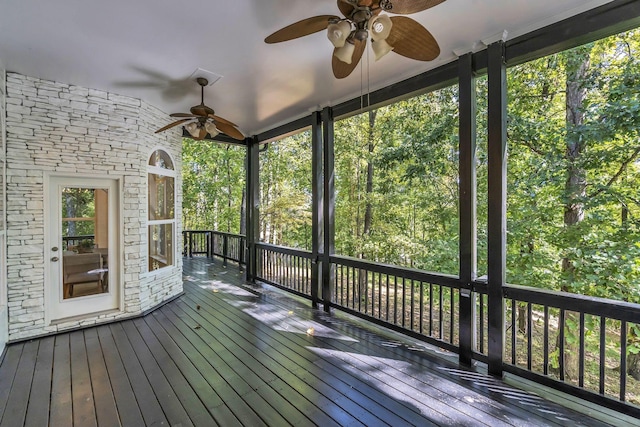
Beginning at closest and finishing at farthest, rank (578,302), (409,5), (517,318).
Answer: (409,5), (578,302), (517,318)

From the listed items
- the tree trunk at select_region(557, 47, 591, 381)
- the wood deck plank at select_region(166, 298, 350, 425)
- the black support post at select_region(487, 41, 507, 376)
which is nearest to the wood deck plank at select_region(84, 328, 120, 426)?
the wood deck plank at select_region(166, 298, 350, 425)

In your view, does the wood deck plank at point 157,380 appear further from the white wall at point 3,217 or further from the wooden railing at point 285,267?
the wooden railing at point 285,267

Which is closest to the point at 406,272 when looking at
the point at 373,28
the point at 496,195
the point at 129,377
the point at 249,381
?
the point at 496,195

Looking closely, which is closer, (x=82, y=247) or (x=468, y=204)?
(x=468, y=204)

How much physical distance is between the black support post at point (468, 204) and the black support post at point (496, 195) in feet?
0.54

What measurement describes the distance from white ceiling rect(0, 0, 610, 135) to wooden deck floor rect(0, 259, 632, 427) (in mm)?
2979

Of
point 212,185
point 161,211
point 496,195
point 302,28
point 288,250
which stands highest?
point 302,28

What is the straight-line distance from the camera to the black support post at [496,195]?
100 inches

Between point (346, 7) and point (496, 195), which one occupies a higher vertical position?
point (346, 7)

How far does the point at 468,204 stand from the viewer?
2.78 metres

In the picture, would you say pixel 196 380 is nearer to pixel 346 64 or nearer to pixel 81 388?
pixel 81 388

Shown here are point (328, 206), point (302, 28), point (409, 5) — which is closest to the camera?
point (409, 5)

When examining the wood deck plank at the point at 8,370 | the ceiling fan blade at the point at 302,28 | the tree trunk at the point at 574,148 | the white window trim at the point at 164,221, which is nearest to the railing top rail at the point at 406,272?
the tree trunk at the point at 574,148

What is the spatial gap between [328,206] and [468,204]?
2.02m
